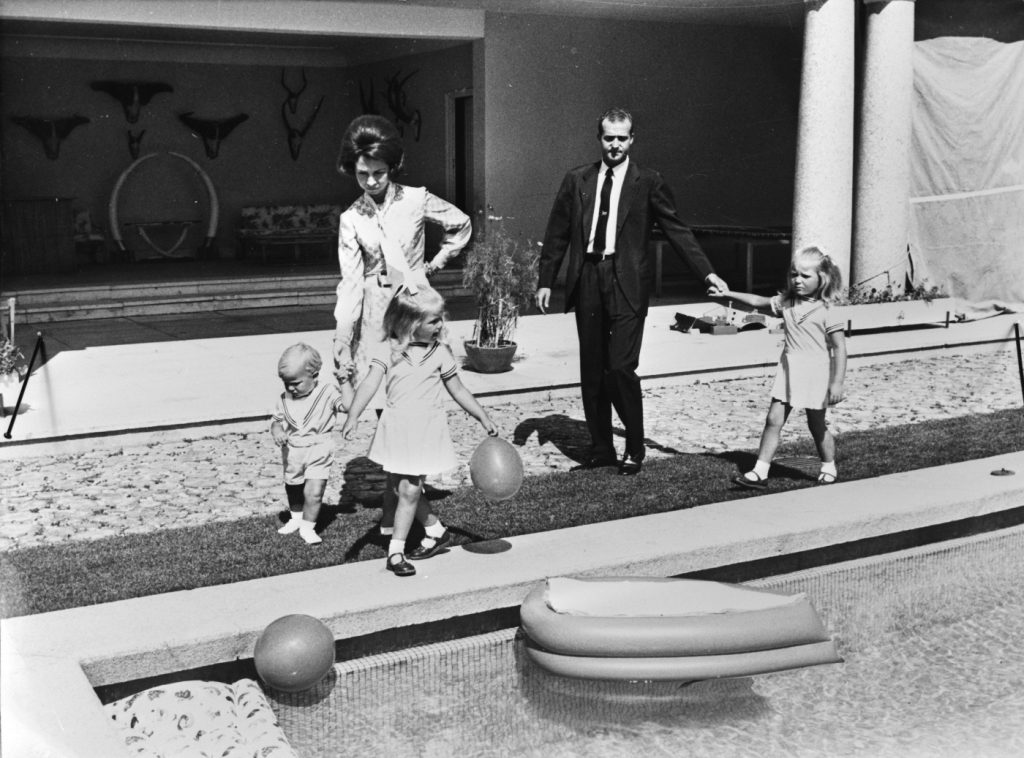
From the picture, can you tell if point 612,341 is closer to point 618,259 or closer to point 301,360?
point 618,259

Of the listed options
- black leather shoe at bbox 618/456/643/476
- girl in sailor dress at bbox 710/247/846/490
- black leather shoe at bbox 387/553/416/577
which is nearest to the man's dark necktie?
girl in sailor dress at bbox 710/247/846/490

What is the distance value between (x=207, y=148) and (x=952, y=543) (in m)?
15.0

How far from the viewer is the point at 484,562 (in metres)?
5.00

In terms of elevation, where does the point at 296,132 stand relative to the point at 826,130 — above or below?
above

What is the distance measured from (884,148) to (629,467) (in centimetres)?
736

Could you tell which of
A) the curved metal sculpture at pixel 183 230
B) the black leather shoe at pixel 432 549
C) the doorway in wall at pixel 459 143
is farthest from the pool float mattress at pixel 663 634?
the curved metal sculpture at pixel 183 230

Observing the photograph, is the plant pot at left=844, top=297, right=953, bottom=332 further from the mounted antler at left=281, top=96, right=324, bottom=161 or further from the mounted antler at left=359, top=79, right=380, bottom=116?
the mounted antler at left=281, top=96, right=324, bottom=161

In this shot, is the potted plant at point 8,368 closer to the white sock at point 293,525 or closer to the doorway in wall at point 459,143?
the white sock at point 293,525

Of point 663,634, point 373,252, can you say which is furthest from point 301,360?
point 663,634

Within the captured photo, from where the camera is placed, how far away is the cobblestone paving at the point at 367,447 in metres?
6.26

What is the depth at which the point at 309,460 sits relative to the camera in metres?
5.48

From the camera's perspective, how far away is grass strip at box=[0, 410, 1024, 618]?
5039mm

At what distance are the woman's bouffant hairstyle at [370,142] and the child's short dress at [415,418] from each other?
1054 millimetres

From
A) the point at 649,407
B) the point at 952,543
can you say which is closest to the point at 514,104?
the point at 649,407
